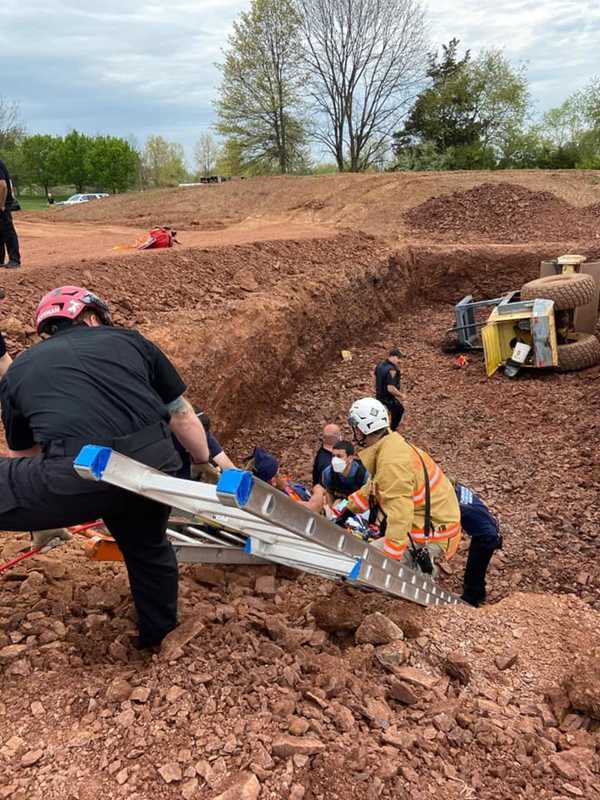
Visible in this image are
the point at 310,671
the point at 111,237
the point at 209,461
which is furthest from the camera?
the point at 111,237

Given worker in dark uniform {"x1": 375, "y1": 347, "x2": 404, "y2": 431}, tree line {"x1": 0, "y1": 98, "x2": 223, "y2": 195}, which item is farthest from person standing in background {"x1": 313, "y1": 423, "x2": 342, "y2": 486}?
tree line {"x1": 0, "y1": 98, "x2": 223, "y2": 195}

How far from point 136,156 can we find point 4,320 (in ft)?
206

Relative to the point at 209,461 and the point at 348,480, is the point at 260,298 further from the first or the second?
the point at 209,461

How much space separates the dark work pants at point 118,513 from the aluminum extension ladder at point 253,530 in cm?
28

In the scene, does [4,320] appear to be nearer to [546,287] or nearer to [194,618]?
[194,618]

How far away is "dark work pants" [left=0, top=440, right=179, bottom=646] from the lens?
2646 mm

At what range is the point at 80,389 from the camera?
9.03 ft

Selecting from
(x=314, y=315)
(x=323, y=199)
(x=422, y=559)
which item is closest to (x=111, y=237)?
(x=323, y=199)

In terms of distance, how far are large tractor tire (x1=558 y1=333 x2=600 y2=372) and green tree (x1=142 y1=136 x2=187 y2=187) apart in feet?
212


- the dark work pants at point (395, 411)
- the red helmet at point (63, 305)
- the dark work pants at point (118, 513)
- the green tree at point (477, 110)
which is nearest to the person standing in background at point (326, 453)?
the dark work pants at point (395, 411)

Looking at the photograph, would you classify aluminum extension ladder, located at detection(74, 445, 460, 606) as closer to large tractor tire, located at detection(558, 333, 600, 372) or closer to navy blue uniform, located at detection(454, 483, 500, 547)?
navy blue uniform, located at detection(454, 483, 500, 547)

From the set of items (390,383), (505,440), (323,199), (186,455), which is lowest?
(505,440)

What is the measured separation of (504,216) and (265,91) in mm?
23690

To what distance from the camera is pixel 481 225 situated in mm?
19781
